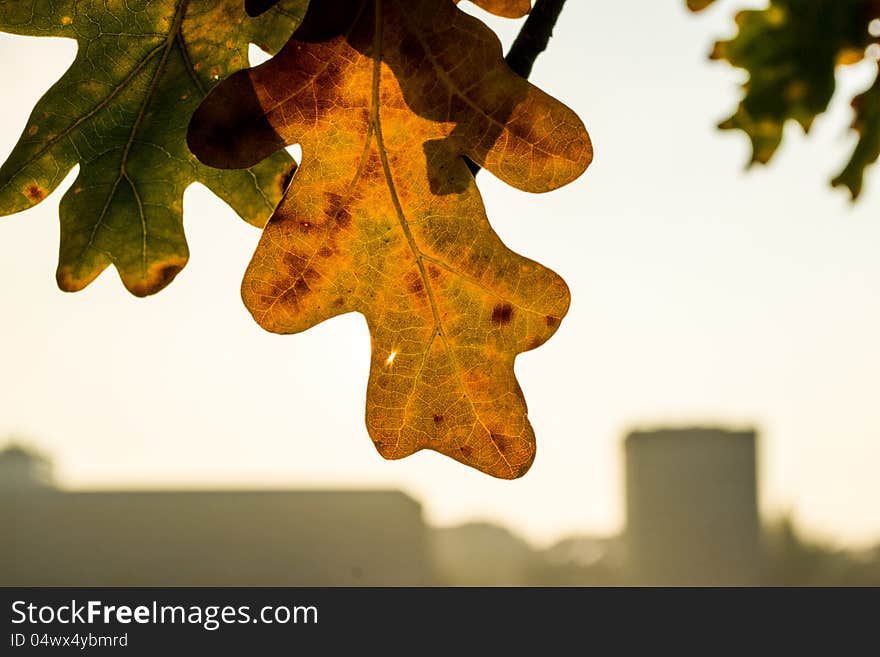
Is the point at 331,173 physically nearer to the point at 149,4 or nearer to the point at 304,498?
the point at 149,4

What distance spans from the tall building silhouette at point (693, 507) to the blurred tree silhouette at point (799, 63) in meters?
14.4

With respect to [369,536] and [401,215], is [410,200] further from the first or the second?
[369,536]

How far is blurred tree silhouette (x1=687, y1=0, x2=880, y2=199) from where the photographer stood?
732 mm

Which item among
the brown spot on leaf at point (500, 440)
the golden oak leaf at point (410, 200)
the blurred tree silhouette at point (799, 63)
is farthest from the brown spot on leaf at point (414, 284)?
the blurred tree silhouette at point (799, 63)

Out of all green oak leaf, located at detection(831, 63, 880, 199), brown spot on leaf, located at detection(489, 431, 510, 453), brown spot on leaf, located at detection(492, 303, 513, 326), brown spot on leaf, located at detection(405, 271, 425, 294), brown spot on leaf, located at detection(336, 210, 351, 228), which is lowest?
brown spot on leaf, located at detection(489, 431, 510, 453)

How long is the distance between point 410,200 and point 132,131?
1.01 feet

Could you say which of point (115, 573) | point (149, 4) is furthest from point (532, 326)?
point (115, 573)

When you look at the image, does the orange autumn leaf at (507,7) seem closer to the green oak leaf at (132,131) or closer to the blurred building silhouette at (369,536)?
the green oak leaf at (132,131)

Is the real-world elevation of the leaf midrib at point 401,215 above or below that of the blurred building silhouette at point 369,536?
below

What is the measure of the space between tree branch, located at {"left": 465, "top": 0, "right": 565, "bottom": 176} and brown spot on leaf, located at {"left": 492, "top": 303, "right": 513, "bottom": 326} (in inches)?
7.6

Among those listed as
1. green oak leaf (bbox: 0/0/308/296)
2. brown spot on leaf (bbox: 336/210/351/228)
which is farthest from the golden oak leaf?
green oak leaf (bbox: 0/0/308/296)

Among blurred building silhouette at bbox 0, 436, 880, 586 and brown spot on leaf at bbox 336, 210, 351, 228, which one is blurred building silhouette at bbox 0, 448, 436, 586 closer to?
blurred building silhouette at bbox 0, 436, 880, 586

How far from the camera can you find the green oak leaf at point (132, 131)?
775 millimetres

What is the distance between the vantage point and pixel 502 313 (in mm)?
712
